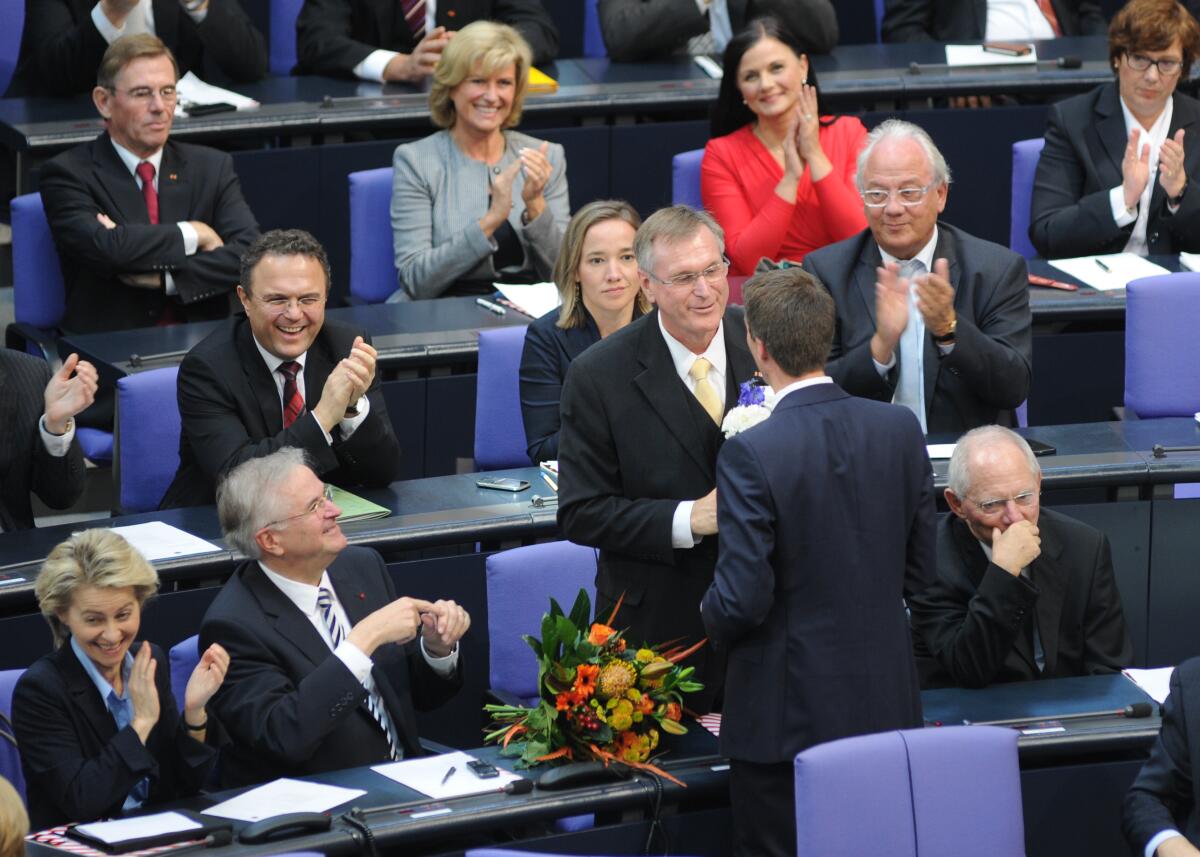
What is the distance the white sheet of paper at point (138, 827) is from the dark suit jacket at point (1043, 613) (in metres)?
1.59

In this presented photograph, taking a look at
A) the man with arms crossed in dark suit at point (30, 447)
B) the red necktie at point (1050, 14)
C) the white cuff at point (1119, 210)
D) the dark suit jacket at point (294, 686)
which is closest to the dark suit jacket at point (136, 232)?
the man with arms crossed in dark suit at point (30, 447)

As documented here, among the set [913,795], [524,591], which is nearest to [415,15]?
[524,591]

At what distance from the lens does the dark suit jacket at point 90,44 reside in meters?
6.51

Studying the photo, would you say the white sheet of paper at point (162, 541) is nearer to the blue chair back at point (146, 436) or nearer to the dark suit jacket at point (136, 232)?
the blue chair back at point (146, 436)

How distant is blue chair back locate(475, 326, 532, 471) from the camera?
16.9 ft

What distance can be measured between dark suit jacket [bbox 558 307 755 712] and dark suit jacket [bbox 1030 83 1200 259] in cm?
250

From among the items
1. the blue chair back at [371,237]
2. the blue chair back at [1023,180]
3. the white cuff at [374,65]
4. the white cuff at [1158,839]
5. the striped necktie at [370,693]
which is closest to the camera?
the white cuff at [1158,839]

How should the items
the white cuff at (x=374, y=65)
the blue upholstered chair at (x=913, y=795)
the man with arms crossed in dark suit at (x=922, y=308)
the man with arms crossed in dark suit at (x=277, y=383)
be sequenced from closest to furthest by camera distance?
the blue upholstered chair at (x=913, y=795) → the man with arms crossed in dark suit at (x=922, y=308) → the man with arms crossed in dark suit at (x=277, y=383) → the white cuff at (x=374, y=65)

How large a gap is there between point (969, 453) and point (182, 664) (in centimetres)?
171

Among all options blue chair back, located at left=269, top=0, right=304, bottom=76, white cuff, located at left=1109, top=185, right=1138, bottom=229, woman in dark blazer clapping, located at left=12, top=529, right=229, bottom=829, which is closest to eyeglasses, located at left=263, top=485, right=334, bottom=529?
woman in dark blazer clapping, located at left=12, top=529, right=229, bottom=829

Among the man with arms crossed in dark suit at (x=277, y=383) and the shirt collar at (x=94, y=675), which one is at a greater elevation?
the man with arms crossed in dark suit at (x=277, y=383)

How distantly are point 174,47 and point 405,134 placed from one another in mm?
859

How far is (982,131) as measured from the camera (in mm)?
6945

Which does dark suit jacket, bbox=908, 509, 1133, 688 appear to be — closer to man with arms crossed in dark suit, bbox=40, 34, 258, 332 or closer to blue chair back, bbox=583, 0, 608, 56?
man with arms crossed in dark suit, bbox=40, 34, 258, 332
